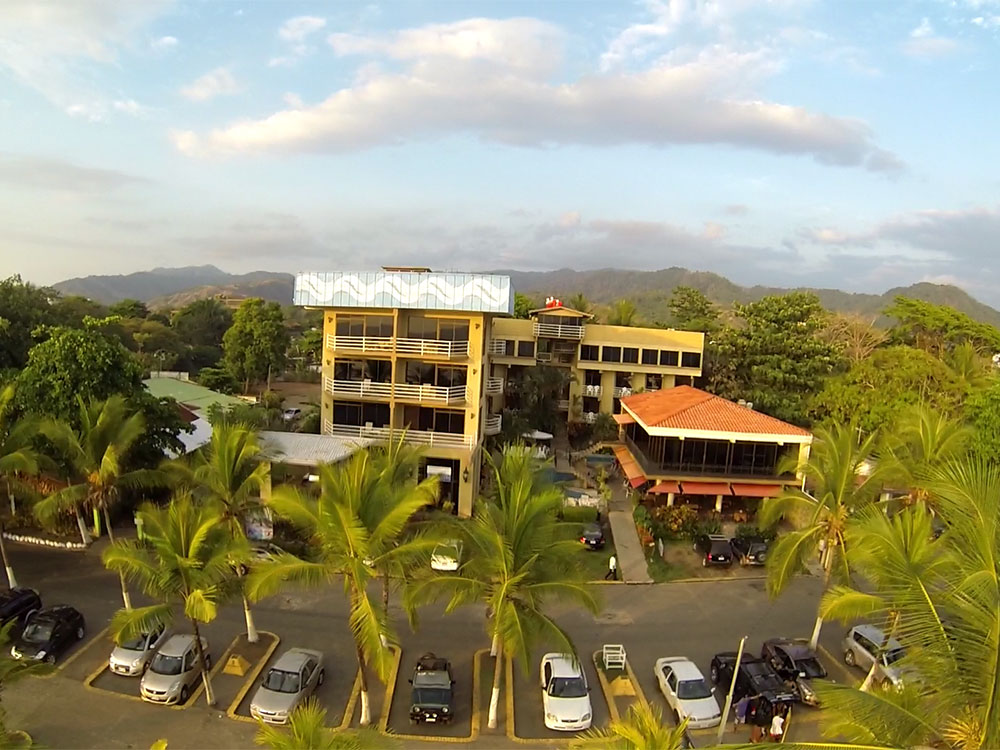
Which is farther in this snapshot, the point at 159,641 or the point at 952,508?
the point at 159,641

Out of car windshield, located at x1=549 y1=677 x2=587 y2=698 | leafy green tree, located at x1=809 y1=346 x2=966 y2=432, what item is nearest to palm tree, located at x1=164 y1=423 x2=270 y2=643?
car windshield, located at x1=549 y1=677 x2=587 y2=698

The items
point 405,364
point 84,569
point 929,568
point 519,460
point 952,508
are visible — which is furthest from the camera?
point 405,364

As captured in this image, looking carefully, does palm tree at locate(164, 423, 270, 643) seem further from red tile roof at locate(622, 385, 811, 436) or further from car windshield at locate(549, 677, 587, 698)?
red tile roof at locate(622, 385, 811, 436)

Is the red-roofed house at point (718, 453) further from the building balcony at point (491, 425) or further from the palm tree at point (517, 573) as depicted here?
the palm tree at point (517, 573)

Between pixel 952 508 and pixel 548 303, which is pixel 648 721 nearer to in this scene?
pixel 952 508

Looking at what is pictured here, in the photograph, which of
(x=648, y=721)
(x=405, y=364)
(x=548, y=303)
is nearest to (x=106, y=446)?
(x=405, y=364)

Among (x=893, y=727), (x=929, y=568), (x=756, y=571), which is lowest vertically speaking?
(x=756, y=571)

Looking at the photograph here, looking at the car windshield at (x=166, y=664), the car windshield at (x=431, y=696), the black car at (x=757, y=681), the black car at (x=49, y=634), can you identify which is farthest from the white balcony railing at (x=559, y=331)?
the car windshield at (x=166, y=664)
